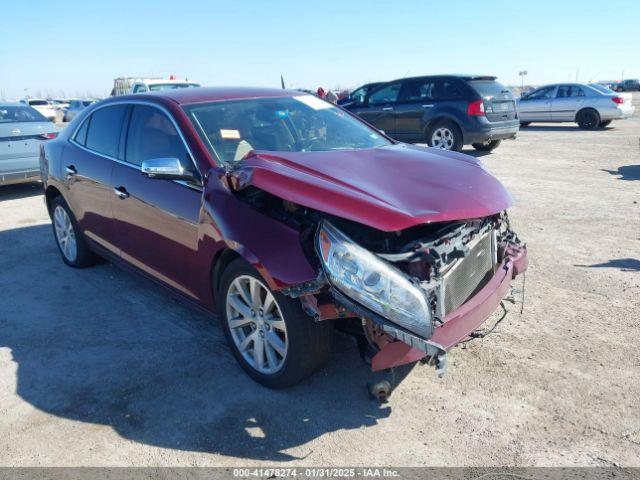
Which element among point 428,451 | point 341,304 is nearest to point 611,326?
point 428,451

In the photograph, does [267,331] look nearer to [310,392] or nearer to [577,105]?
[310,392]

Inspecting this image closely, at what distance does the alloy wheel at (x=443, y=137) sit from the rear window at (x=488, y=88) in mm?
1070

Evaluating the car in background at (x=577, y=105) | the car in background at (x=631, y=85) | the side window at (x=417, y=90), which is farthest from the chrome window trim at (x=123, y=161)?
the car in background at (x=631, y=85)

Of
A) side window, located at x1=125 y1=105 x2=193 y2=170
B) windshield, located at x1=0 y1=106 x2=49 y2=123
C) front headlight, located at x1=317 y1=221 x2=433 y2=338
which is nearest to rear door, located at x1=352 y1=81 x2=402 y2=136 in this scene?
windshield, located at x1=0 y1=106 x2=49 y2=123

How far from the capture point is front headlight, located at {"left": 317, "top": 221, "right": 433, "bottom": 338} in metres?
2.55

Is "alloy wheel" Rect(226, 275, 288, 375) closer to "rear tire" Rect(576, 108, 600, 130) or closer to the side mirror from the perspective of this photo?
the side mirror

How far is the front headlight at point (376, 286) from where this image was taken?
2.55 metres

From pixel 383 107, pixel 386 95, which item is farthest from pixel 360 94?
pixel 383 107

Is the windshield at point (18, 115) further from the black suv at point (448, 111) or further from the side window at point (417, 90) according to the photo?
the side window at point (417, 90)

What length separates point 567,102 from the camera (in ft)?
61.0

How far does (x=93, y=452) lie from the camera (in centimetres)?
277

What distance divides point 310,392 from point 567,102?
61.1 feet

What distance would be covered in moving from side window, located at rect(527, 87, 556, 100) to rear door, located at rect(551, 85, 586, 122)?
306 millimetres

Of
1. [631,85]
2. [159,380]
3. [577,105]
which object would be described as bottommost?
[159,380]
